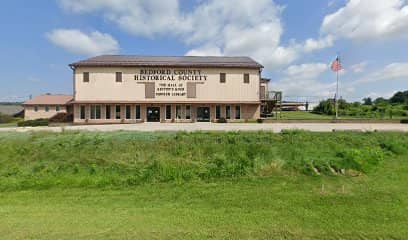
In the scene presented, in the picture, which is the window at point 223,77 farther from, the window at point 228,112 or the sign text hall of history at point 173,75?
the window at point 228,112

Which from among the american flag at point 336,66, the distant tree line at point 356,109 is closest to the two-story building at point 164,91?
the american flag at point 336,66

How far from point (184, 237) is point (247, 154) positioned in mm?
5841

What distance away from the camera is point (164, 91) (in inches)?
1237

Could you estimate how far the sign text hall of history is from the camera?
1230 inches

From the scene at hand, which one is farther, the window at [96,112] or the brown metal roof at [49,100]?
the brown metal roof at [49,100]

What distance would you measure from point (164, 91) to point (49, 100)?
96.1ft

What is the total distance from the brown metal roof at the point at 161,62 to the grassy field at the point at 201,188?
20.4 metres

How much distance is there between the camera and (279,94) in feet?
107

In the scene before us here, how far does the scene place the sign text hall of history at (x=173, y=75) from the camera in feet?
103

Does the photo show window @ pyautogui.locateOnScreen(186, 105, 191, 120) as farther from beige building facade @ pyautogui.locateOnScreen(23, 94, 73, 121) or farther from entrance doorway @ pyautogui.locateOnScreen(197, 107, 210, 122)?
beige building facade @ pyautogui.locateOnScreen(23, 94, 73, 121)

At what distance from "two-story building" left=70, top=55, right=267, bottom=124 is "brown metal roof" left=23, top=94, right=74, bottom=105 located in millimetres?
18287

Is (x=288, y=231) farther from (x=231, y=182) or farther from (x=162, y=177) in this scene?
(x=162, y=177)

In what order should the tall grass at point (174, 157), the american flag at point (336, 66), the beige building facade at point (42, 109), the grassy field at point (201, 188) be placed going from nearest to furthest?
1. the grassy field at point (201, 188)
2. the tall grass at point (174, 157)
3. the american flag at point (336, 66)
4. the beige building facade at point (42, 109)

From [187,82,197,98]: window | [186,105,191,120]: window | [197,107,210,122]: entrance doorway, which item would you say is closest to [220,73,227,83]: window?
[187,82,197,98]: window
